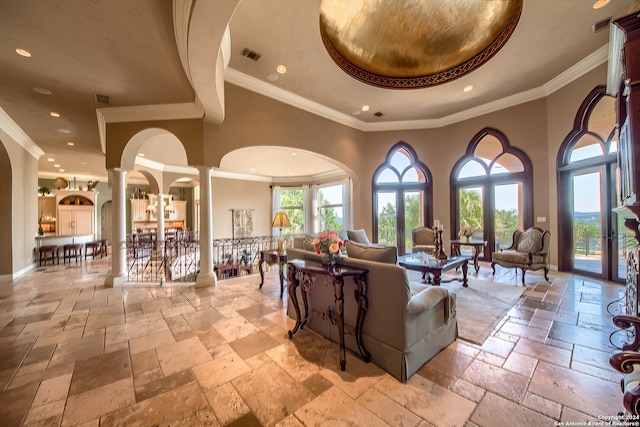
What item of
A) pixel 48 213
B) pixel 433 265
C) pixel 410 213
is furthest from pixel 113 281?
pixel 48 213

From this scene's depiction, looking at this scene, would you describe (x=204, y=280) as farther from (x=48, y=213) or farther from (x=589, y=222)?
(x=48, y=213)

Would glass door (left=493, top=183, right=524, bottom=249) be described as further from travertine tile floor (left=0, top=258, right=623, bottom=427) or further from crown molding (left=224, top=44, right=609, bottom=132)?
travertine tile floor (left=0, top=258, right=623, bottom=427)

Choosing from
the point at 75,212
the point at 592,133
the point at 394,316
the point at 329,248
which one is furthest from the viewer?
the point at 75,212

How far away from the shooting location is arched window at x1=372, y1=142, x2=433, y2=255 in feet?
22.9

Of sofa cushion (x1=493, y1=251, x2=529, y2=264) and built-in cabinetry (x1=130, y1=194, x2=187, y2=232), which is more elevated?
built-in cabinetry (x1=130, y1=194, x2=187, y2=232)

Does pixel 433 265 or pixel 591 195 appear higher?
pixel 591 195

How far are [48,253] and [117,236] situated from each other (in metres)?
5.11

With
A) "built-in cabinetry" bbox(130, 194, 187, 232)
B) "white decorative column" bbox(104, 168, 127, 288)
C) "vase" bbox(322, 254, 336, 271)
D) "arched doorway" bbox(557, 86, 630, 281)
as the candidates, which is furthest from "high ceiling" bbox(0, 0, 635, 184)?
"built-in cabinetry" bbox(130, 194, 187, 232)

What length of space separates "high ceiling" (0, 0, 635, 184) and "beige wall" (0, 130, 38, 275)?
55 cm

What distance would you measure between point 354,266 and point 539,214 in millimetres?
5751

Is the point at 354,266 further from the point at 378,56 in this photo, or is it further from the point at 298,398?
the point at 378,56

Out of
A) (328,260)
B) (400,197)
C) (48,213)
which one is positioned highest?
(400,197)

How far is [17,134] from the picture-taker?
5.43 meters

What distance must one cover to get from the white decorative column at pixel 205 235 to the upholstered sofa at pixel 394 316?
9.70ft
